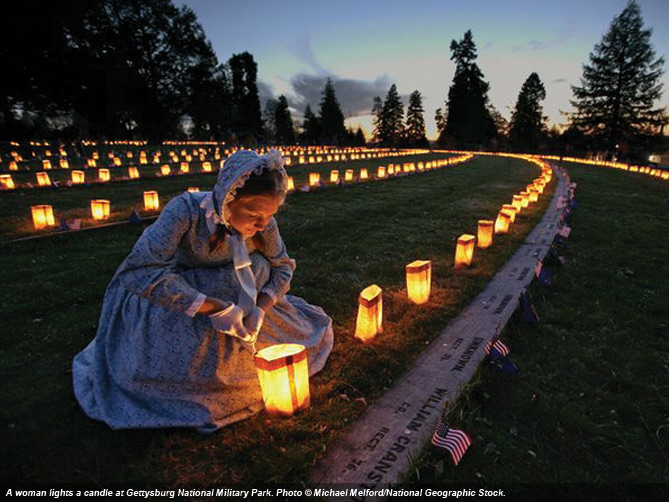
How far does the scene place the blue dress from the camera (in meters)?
2.40

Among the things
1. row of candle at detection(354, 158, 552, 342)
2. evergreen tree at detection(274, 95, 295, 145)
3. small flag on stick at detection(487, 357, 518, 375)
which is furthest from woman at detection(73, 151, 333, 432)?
evergreen tree at detection(274, 95, 295, 145)

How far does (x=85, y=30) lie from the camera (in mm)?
29406

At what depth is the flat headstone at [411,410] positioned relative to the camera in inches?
90.9

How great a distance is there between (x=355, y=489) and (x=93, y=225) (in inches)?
325

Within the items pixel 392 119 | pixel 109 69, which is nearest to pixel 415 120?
pixel 392 119

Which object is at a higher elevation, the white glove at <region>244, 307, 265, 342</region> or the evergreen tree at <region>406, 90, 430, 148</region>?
the evergreen tree at <region>406, 90, 430, 148</region>

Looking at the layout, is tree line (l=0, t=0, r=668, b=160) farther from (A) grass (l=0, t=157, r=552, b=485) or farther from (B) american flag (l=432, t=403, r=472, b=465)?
(B) american flag (l=432, t=403, r=472, b=465)

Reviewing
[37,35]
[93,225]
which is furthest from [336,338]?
[37,35]

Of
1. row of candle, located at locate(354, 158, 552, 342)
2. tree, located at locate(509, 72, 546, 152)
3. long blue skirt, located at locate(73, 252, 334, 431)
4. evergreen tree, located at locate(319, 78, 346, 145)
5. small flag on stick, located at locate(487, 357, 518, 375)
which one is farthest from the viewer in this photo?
evergreen tree, located at locate(319, 78, 346, 145)

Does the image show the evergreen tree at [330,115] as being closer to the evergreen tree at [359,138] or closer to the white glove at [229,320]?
→ the evergreen tree at [359,138]

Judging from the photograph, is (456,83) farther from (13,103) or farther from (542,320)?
(542,320)

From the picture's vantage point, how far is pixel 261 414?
9.03 feet

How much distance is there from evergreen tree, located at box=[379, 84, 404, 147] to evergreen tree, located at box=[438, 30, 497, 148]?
10.1 meters

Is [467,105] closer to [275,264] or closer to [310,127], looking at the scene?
[310,127]
